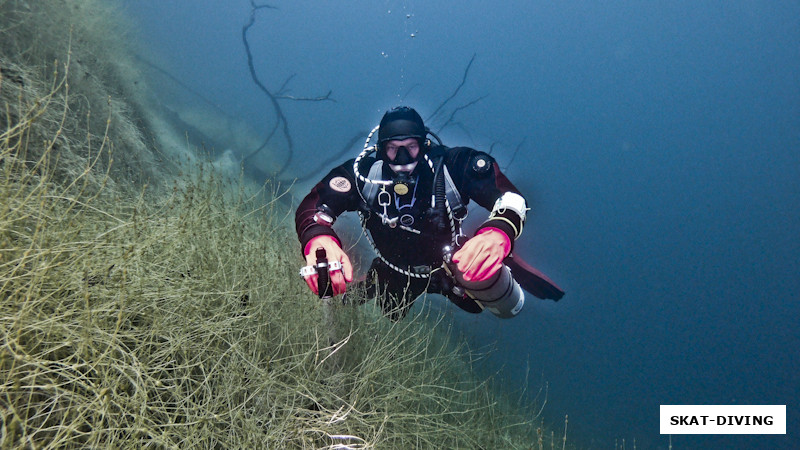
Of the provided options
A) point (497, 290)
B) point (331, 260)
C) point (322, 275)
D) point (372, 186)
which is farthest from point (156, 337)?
point (497, 290)

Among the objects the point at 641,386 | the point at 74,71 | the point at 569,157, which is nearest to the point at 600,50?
the point at 569,157

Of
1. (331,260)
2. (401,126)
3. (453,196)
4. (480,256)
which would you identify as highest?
(401,126)

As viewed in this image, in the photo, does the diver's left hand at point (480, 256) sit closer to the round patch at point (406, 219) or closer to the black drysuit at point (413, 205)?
the black drysuit at point (413, 205)

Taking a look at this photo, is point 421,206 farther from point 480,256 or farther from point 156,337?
point 156,337

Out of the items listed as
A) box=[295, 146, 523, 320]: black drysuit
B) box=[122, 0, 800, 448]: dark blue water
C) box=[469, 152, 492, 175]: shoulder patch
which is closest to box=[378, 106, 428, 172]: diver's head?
box=[295, 146, 523, 320]: black drysuit

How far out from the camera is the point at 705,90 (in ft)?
67.3

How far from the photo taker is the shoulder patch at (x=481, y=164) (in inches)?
120

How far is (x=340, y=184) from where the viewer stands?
123 inches

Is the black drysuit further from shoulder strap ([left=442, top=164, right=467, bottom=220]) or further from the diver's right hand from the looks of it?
the diver's right hand

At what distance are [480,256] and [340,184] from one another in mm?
1272

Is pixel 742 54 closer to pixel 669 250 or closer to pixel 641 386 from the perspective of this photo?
pixel 669 250

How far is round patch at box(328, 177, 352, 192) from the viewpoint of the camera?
123 inches

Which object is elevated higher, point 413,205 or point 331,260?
point 413,205

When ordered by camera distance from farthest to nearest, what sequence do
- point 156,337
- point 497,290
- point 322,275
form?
point 497,290 < point 322,275 < point 156,337
